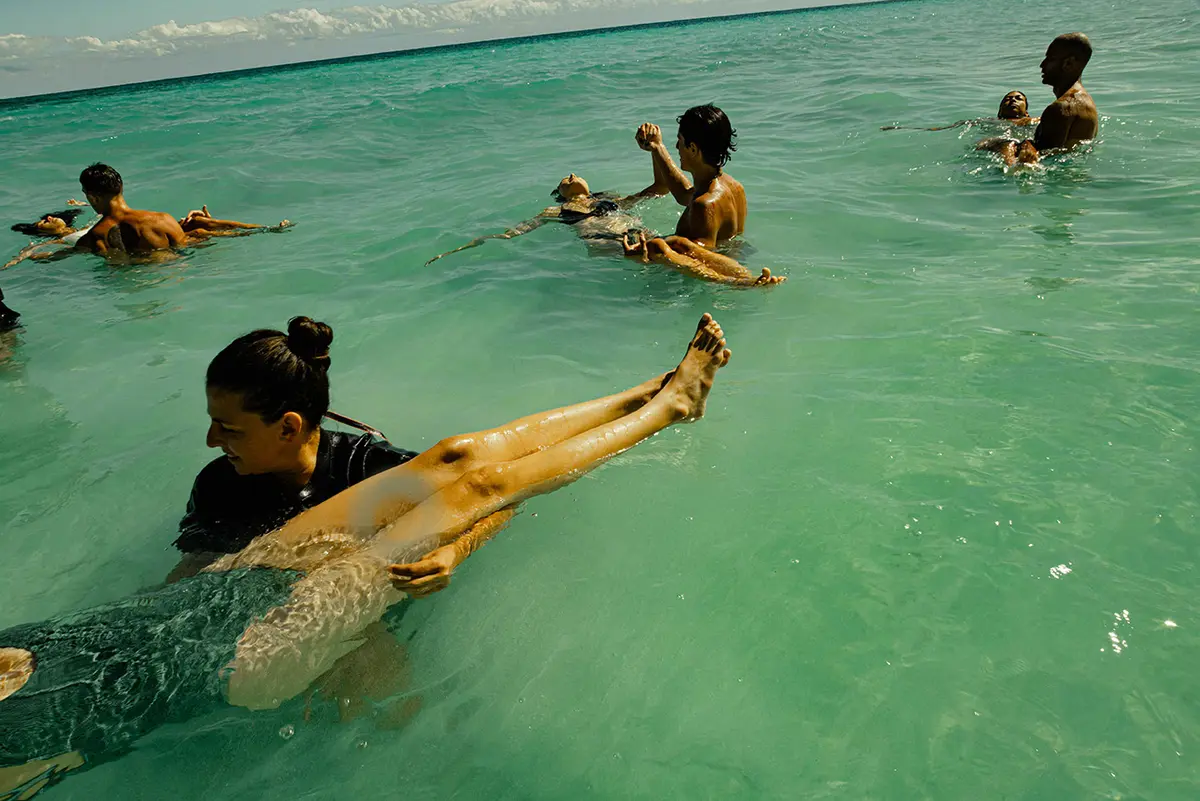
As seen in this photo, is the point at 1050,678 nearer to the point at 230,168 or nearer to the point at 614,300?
the point at 614,300

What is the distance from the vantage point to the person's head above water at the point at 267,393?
287cm

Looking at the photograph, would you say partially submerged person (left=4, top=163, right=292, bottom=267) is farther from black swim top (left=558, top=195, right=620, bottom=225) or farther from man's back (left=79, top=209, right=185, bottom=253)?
black swim top (left=558, top=195, right=620, bottom=225)

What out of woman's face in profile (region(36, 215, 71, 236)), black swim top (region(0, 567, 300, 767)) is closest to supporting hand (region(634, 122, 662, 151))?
black swim top (region(0, 567, 300, 767))

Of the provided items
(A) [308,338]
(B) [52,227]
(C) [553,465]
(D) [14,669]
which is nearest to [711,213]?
(C) [553,465]

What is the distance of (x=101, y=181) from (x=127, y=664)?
7.29m

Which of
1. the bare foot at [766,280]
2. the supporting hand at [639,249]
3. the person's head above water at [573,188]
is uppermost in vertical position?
the person's head above water at [573,188]

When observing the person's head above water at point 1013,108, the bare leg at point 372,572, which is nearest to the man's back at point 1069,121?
the person's head above water at point 1013,108

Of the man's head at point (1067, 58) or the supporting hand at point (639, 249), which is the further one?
the man's head at point (1067, 58)

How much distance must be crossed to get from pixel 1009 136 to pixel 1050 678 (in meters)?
9.00

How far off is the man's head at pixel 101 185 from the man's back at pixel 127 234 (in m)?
0.17

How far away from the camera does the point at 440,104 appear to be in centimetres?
2069

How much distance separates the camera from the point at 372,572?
2990mm

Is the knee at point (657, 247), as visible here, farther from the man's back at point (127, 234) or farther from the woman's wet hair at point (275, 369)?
the man's back at point (127, 234)

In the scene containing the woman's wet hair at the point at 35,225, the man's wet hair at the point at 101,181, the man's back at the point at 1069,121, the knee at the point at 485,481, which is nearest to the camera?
the knee at the point at 485,481
